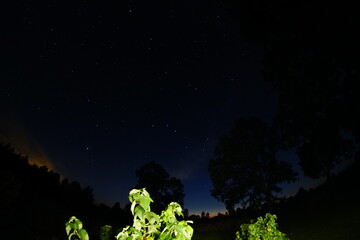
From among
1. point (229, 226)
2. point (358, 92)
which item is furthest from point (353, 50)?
point (229, 226)

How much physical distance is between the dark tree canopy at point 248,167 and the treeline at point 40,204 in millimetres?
14745

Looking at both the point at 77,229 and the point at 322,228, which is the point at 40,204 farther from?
the point at 77,229

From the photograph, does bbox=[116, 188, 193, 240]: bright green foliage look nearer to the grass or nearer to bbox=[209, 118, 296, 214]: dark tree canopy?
the grass

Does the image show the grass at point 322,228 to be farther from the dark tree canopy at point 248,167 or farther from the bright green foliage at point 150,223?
the bright green foliage at point 150,223

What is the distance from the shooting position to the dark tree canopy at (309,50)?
10.8 metres

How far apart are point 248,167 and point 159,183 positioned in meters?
28.1

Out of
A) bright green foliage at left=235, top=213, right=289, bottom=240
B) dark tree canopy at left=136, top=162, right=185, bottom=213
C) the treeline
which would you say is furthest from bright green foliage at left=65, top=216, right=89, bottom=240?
dark tree canopy at left=136, top=162, right=185, bottom=213

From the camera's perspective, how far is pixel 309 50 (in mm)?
12273

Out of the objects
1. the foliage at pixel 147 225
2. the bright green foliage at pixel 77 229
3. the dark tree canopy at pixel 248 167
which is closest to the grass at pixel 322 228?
the dark tree canopy at pixel 248 167

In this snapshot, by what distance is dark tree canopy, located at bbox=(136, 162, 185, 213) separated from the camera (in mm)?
60250

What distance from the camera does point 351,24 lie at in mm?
10391

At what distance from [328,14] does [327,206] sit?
25.9 meters

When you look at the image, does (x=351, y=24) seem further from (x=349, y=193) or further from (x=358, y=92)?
(x=349, y=193)

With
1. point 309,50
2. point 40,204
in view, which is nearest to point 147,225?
point 309,50
